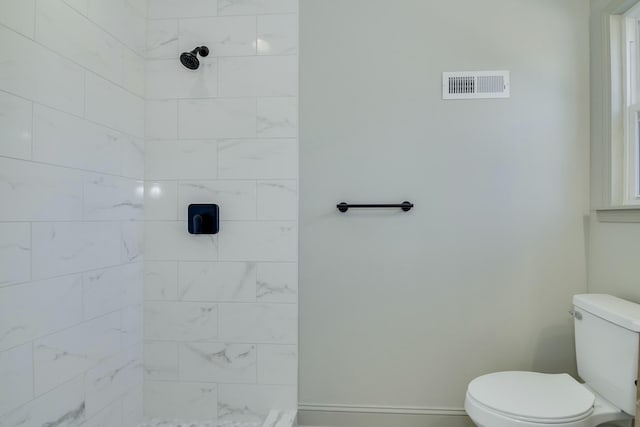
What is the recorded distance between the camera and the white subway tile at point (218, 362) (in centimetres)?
173

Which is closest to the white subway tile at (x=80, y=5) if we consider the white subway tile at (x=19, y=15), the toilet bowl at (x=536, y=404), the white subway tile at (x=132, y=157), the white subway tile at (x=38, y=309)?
the white subway tile at (x=19, y=15)

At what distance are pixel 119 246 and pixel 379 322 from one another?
4.00ft

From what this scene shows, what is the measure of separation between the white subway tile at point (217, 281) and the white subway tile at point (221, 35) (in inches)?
40.4

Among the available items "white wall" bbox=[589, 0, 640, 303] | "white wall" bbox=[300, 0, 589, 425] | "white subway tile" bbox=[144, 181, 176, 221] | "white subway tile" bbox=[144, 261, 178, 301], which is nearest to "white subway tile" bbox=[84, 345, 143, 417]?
"white subway tile" bbox=[144, 261, 178, 301]

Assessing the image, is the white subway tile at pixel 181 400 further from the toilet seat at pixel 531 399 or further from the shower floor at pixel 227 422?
the toilet seat at pixel 531 399

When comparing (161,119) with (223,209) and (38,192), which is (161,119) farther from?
(38,192)

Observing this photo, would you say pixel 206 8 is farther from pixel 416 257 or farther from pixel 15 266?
pixel 416 257

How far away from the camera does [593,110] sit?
1.62 meters

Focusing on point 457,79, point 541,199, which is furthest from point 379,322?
point 457,79

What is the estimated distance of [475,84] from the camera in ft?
5.48

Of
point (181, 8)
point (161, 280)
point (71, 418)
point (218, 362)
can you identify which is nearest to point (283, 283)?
point (218, 362)

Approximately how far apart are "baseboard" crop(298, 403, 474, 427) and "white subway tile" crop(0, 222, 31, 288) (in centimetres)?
127

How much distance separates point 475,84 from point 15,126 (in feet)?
5.80

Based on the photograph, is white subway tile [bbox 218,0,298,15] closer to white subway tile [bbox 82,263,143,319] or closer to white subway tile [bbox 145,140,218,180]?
white subway tile [bbox 145,140,218,180]
